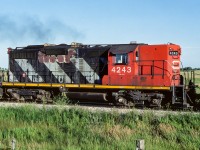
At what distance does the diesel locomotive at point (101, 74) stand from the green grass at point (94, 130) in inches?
151

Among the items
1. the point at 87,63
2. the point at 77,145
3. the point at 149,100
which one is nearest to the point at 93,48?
the point at 87,63

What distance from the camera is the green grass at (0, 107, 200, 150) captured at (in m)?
8.65

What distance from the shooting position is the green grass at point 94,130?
8648mm

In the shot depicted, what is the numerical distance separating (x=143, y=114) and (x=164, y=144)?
2.71m

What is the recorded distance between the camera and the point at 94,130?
33.6 feet

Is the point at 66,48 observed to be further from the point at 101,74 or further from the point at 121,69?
the point at 121,69

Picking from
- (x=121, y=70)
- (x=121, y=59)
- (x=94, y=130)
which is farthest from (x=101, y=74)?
(x=94, y=130)

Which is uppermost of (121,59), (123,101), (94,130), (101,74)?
(121,59)

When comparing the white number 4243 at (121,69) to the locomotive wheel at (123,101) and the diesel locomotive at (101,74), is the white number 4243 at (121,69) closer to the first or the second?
the diesel locomotive at (101,74)

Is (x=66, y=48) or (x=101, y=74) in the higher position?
(x=66, y=48)

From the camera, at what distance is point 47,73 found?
18.6m

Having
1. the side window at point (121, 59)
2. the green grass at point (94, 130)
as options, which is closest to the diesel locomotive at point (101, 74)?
the side window at point (121, 59)

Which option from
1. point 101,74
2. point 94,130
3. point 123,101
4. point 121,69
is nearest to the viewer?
point 94,130

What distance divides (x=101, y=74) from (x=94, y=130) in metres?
7.01
